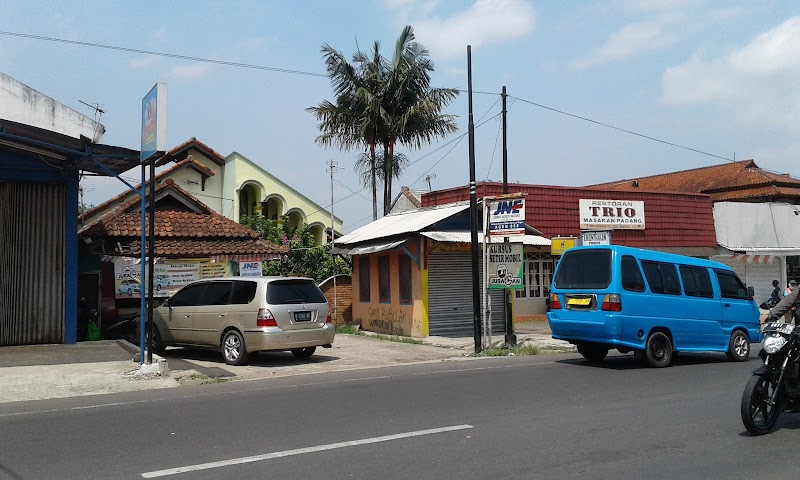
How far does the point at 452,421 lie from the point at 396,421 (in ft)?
2.11

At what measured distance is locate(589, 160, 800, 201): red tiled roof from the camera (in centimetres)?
3269

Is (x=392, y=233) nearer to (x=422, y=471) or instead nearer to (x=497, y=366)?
(x=497, y=366)

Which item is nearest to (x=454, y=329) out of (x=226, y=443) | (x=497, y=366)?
(x=497, y=366)

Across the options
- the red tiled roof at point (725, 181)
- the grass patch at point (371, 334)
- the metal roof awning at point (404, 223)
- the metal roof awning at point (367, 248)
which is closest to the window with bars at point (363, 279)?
the metal roof awning at point (367, 248)

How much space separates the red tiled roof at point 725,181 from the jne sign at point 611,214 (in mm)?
4480

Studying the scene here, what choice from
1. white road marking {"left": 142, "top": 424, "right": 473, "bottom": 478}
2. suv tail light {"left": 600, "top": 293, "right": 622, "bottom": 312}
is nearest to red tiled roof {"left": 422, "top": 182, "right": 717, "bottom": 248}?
suv tail light {"left": 600, "top": 293, "right": 622, "bottom": 312}

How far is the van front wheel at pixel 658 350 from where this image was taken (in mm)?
12688

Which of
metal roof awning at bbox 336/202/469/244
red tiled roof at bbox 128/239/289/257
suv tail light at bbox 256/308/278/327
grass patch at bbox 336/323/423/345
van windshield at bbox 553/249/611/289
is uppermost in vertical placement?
metal roof awning at bbox 336/202/469/244

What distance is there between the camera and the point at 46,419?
842 cm

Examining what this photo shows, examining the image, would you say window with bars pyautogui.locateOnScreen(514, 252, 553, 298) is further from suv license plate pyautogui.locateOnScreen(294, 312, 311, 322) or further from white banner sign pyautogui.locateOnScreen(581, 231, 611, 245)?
suv license plate pyautogui.locateOnScreen(294, 312, 311, 322)

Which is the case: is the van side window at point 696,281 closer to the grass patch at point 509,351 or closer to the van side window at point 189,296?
the grass patch at point 509,351

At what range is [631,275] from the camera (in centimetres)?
1246

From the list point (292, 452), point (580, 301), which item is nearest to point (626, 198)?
point (580, 301)

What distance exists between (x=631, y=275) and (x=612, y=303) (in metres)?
0.72
